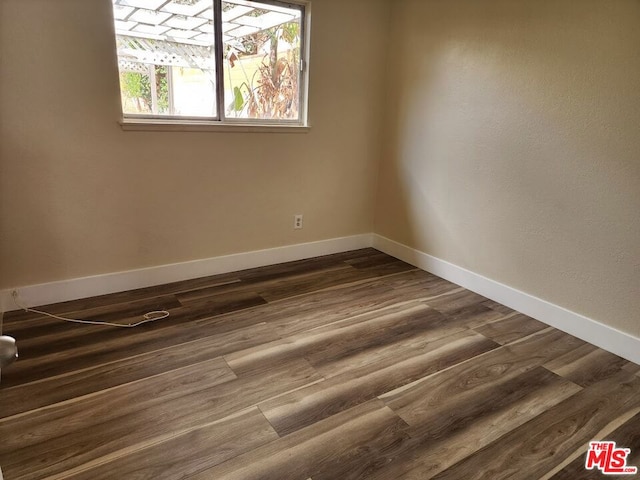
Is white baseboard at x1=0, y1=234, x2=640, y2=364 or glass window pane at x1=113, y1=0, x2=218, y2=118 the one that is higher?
glass window pane at x1=113, y1=0, x2=218, y2=118

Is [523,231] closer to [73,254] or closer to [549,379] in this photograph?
[549,379]

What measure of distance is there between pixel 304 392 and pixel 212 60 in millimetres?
2191

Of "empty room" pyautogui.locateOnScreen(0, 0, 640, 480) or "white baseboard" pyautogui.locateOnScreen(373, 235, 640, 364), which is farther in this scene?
"white baseboard" pyautogui.locateOnScreen(373, 235, 640, 364)

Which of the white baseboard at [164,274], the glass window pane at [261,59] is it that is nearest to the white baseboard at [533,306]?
the white baseboard at [164,274]

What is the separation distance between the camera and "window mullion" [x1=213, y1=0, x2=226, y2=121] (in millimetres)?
2684

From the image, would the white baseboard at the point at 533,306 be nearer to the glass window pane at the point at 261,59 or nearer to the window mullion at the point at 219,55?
the glass window pane at the point at 261,59

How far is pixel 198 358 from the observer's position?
2.11 meters

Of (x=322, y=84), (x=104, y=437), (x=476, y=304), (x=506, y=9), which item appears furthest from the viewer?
(x=322, y=84)

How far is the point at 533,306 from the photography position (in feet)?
→ 8.66

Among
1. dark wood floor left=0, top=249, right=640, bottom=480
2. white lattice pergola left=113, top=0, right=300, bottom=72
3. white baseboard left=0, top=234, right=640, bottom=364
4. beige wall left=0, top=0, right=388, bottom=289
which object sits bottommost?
dark wood floor left=0, top=249, right=640, bottom=480

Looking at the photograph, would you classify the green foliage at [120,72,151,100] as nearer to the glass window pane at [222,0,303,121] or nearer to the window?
the window

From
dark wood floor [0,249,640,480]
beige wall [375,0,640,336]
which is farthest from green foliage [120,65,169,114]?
beige wall [375,0,640,336]

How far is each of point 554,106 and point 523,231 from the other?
0.76 m

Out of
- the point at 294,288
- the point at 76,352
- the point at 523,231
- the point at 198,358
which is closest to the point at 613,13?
the point at 523,231
